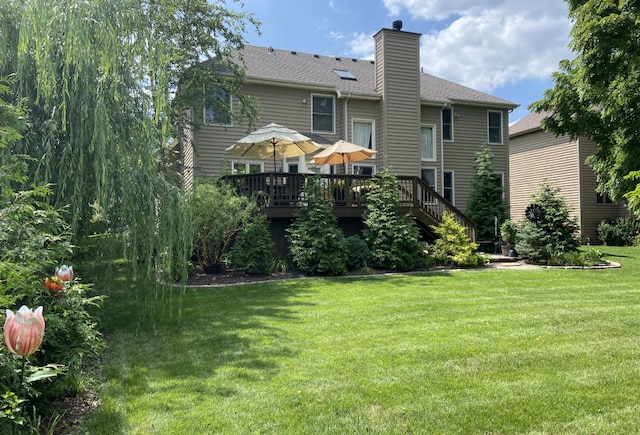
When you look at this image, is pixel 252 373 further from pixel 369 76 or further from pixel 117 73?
pixel 369 76

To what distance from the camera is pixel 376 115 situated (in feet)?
51.0

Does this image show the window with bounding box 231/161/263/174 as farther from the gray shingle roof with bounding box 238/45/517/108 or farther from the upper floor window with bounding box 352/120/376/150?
the upper floor window with bounding box 352/120/376/150

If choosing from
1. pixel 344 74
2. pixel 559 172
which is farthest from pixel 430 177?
pixel 559 172

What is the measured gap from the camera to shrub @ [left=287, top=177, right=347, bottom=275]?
9.34 meters

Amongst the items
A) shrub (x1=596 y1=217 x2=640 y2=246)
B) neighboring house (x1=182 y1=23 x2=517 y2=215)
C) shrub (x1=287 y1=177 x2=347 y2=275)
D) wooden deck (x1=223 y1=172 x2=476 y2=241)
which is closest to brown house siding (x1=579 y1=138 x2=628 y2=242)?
shrub (x1=596 y1=217 x2=640 y2=246)

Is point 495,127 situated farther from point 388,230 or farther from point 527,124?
point 388,230

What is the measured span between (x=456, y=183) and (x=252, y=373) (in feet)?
49.5

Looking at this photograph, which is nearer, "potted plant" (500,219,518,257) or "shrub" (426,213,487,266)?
"shrub" (426,213,487,266)

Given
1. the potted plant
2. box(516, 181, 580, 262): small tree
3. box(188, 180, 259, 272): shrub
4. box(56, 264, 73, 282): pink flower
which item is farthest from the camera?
the potted plant

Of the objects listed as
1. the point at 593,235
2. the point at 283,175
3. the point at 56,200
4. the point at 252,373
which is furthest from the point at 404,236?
the point at 593,235

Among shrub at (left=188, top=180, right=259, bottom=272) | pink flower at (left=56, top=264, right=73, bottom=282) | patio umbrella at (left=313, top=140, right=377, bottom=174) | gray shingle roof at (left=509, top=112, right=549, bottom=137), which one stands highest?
gray shingle roof at (left=509, top=112, right=549, bottom=137)

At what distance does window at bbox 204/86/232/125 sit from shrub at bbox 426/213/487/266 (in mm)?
7387

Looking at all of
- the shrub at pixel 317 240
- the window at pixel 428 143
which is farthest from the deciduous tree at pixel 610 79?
the window at pixel 428 143

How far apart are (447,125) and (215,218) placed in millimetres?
12040
